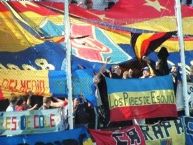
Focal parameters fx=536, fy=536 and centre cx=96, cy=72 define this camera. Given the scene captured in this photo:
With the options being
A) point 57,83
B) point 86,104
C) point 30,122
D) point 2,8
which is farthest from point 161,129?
point 2,8

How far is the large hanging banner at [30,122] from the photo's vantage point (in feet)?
30.6

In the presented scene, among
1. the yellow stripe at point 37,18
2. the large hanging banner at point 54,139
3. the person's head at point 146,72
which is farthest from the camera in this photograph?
the yellow stripe at point 37,18

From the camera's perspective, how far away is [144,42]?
35.2ft

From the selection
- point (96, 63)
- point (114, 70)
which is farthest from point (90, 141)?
point (96, 63)

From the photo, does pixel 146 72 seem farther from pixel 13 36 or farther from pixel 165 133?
pixel 13 36

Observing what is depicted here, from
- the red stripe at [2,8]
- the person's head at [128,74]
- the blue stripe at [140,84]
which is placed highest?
the red stripe at [2,8]

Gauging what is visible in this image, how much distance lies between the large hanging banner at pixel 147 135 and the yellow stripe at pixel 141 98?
479 mm

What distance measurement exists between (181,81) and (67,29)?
8.91 ft

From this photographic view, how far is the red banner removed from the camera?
31.8ft

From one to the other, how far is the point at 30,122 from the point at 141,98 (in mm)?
2331

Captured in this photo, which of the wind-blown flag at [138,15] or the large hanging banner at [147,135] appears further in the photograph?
the wind-blown flag at [138,15]

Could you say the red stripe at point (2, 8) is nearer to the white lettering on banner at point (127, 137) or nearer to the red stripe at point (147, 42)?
the red stripe at point (147, 42)

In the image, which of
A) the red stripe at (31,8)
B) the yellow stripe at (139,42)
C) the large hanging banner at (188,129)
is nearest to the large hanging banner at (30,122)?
the yellow stripe at (139,42)

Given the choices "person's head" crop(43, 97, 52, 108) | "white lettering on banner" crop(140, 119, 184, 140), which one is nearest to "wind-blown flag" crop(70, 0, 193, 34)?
"person's head" crop(43, 97, 52, 108)
